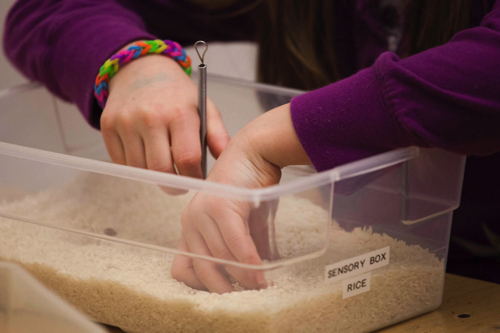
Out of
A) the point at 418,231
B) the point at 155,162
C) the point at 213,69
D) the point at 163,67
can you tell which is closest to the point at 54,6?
the point at 163,67

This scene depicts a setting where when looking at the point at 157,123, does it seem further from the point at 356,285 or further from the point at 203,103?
the point at 356,285

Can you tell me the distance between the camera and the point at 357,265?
41cm

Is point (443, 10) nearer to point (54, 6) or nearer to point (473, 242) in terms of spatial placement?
point (473, 242)

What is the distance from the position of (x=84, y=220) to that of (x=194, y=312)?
0.13 meters

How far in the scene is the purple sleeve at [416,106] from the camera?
38 cm

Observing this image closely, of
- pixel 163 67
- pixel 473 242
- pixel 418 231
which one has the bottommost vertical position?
A: pixel 473 242

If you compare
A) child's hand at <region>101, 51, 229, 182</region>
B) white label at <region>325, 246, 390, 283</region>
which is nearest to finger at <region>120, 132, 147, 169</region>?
child's hand at <region>101, 51, 229, 182</region>

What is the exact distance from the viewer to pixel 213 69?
1093 mm

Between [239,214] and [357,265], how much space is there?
0.36 ft

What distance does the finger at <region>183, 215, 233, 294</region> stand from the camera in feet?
1.29

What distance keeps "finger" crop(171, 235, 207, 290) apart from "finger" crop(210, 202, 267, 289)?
4cm

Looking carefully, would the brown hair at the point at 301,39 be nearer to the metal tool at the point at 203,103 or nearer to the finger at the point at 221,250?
the metal tool at the point at 203,103

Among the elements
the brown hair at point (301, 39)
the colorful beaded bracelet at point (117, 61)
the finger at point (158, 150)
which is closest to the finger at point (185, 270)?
the finger at point (158, 150)

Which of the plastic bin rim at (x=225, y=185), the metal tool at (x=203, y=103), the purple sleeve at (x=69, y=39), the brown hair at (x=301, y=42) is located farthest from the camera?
the brown hair at (x=301, y=42)
